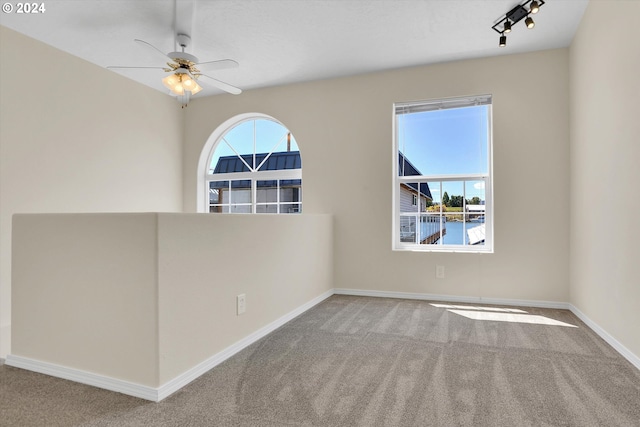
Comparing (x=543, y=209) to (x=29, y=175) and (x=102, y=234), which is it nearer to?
(x=102, y=234)

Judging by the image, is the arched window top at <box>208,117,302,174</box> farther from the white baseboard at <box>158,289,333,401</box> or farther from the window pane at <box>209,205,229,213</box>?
the white baseboard at <box>158,289,333,401</box>

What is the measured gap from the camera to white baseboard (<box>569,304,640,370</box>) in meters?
2.13

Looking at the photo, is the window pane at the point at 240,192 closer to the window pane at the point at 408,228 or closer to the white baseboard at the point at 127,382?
the window pane at the point at 408,228

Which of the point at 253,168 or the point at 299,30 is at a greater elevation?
the point at 299,30

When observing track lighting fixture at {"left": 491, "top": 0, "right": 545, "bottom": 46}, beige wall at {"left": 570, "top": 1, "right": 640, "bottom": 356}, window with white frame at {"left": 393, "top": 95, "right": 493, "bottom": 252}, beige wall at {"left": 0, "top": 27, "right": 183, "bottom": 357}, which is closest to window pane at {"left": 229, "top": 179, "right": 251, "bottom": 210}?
beige wall at {"left": 0, "top": 27, "right": 183, "bottom": 357}

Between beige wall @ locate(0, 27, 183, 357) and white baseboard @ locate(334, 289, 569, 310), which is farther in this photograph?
white baseboard @ locate(334, 289, 569, 310)

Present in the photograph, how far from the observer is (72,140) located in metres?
3.55

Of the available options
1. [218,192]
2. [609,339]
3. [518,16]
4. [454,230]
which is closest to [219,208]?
[218,192]

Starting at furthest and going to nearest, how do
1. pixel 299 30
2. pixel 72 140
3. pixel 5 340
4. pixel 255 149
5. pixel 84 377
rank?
pixel 255 149 → pixel 72 140 → pixel 299 30 → pixel 5 340 → pixel 84 377

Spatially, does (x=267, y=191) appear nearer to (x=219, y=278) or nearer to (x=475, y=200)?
(x=475, y=200)

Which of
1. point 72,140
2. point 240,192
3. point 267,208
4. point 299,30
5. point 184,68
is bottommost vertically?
point 267,208

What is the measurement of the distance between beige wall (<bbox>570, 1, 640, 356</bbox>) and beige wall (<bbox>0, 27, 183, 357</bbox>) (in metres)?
4.08

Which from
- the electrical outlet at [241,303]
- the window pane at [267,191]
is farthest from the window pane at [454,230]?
the electrical outlet at [241,303]

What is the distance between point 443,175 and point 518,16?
62.8 inches
